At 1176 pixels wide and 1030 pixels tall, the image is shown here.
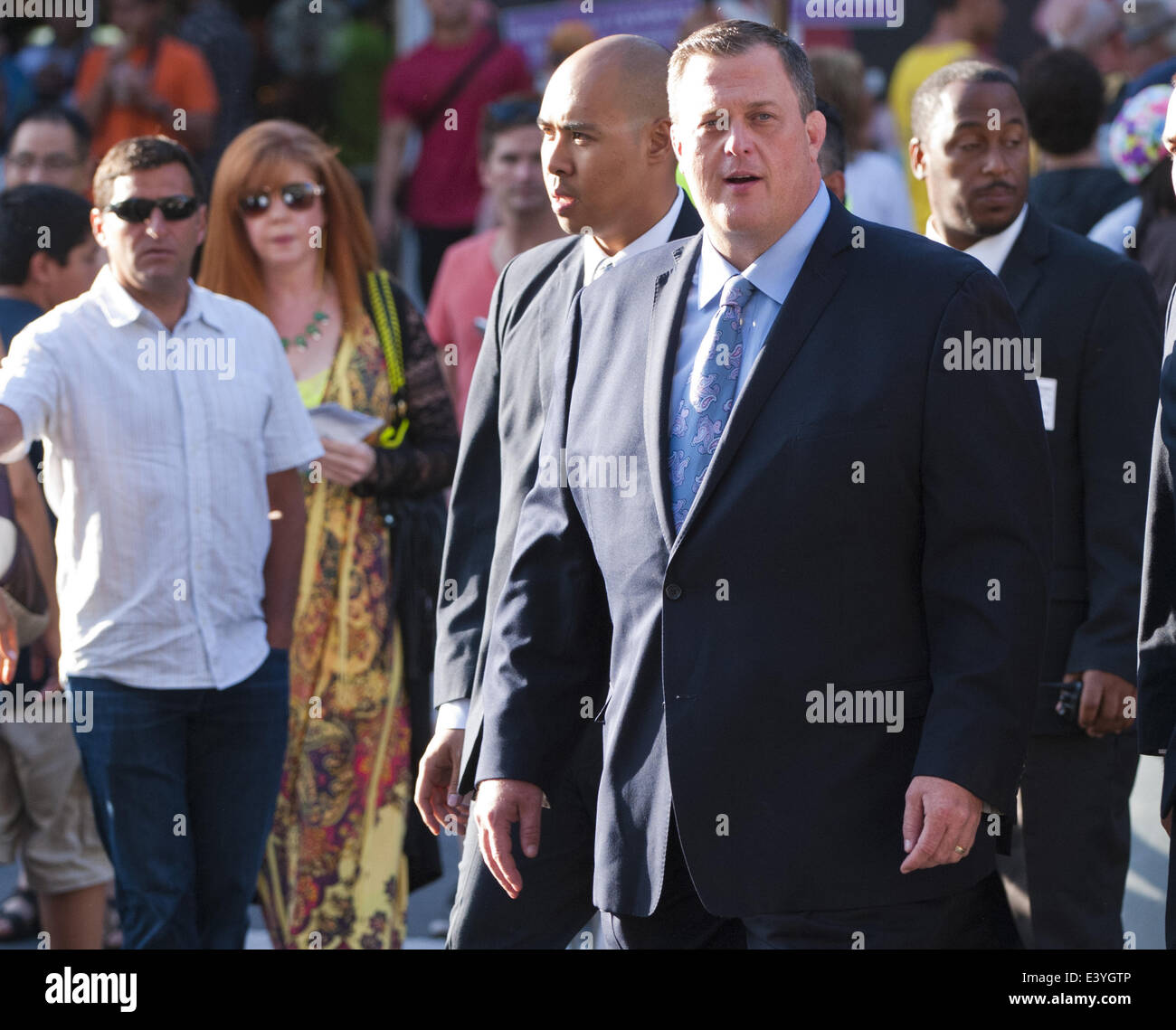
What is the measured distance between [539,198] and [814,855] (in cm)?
392

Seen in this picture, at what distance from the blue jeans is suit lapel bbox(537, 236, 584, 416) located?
4.19 feet

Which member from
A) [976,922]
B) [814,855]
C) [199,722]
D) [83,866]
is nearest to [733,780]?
[814,855]

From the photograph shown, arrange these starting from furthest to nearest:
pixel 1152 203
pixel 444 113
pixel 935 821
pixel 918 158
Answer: pixel 444 113
pixel 1152 203
pixel 918 158
pixel 935 821

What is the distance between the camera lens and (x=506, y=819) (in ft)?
11.0

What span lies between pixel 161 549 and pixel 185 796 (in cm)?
61

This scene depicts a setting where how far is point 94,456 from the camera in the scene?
443cm

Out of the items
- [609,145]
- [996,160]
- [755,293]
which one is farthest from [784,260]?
[996,160]

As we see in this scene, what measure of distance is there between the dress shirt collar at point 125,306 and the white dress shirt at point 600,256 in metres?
1.15

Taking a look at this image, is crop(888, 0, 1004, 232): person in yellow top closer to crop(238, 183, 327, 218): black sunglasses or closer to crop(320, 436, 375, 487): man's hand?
crop(238, 183, 327, 218): black sunglasses

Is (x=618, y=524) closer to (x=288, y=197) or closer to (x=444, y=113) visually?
(x=288, y=197)

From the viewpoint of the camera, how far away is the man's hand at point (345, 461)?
515 centimetres

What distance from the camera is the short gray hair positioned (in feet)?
10.5

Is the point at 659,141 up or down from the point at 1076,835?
up

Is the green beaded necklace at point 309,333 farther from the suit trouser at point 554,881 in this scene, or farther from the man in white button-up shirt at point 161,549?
the suit trouser at point 554,881
